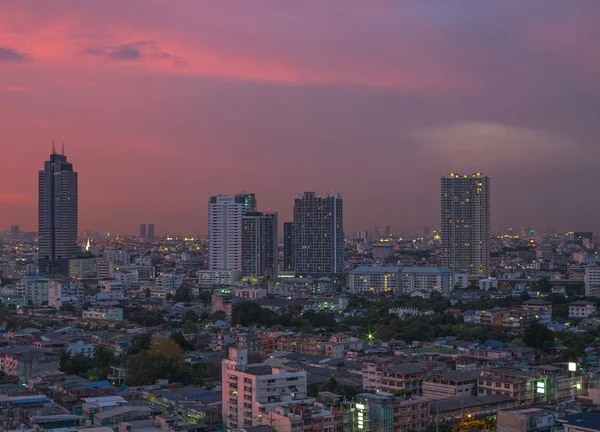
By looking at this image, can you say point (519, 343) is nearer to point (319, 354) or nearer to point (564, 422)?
point (319, 354)

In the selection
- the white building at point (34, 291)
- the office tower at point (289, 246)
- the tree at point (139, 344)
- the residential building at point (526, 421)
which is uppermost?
the office tower at point (289, 246)

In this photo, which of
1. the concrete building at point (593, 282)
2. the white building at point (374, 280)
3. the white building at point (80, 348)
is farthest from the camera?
the white building at point (374, 280)

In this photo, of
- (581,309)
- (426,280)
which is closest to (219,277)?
(426,280)

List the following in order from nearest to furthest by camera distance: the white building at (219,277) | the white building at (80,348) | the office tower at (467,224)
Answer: the white building at (80,348) → the white building at (219,277) → the office tower at (467,224)

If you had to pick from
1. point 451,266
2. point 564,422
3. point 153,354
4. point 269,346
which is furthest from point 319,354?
point 451,266

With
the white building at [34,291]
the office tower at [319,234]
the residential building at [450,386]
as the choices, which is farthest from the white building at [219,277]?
the residential building at [450,386]

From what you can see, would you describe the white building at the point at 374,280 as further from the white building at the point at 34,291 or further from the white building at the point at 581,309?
the white building at the point at 34,291

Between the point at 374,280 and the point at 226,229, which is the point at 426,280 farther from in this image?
the point at 226,229
